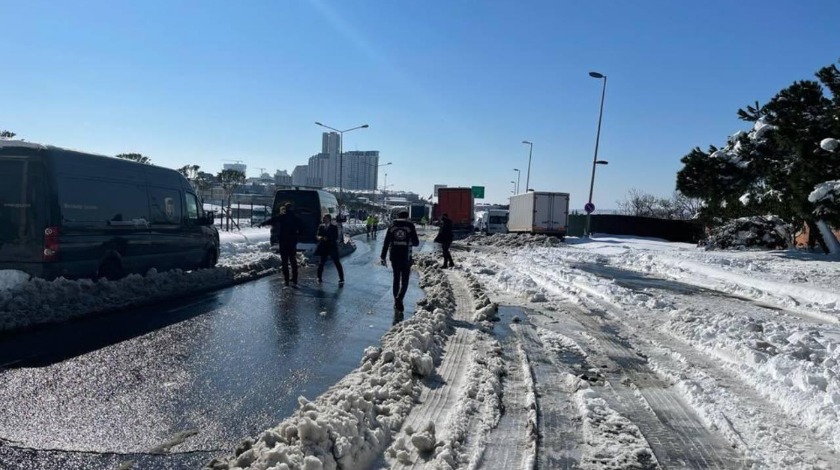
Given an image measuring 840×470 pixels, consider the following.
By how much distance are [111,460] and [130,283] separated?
7.43 metres

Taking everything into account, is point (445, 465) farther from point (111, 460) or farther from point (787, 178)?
point (787, 178)

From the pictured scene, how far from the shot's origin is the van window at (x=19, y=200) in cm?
906

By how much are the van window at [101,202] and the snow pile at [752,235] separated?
24.4 m

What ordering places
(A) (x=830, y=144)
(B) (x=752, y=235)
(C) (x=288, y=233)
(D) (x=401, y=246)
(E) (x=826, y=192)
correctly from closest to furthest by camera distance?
(D) (x=401, y=246) → (C) (x=288, y=233) → (A) (x=830, y=144) → (E) (x=826, y=192) → (B) (x=752, y=235)

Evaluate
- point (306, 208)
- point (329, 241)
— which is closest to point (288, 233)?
point (329, 241)

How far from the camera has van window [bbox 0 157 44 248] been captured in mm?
9062

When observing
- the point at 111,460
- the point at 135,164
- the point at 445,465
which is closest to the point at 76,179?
the point at 135,164

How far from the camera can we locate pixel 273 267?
1720 cm

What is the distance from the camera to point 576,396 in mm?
5699

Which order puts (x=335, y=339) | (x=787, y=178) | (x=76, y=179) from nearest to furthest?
(x=335, y=339)
(x=76, y=179)
(x=787, y=178)

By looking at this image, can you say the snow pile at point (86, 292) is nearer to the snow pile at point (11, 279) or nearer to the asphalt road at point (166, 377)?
the snow pile at point (11, 279)

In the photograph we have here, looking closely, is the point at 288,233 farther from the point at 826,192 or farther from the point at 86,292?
the point at 826,192

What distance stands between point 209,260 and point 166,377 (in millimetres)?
9103

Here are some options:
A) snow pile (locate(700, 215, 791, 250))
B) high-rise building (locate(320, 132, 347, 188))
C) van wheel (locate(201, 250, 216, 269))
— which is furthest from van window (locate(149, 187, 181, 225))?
high-rise building (locate(320, 132, 347, 188))
